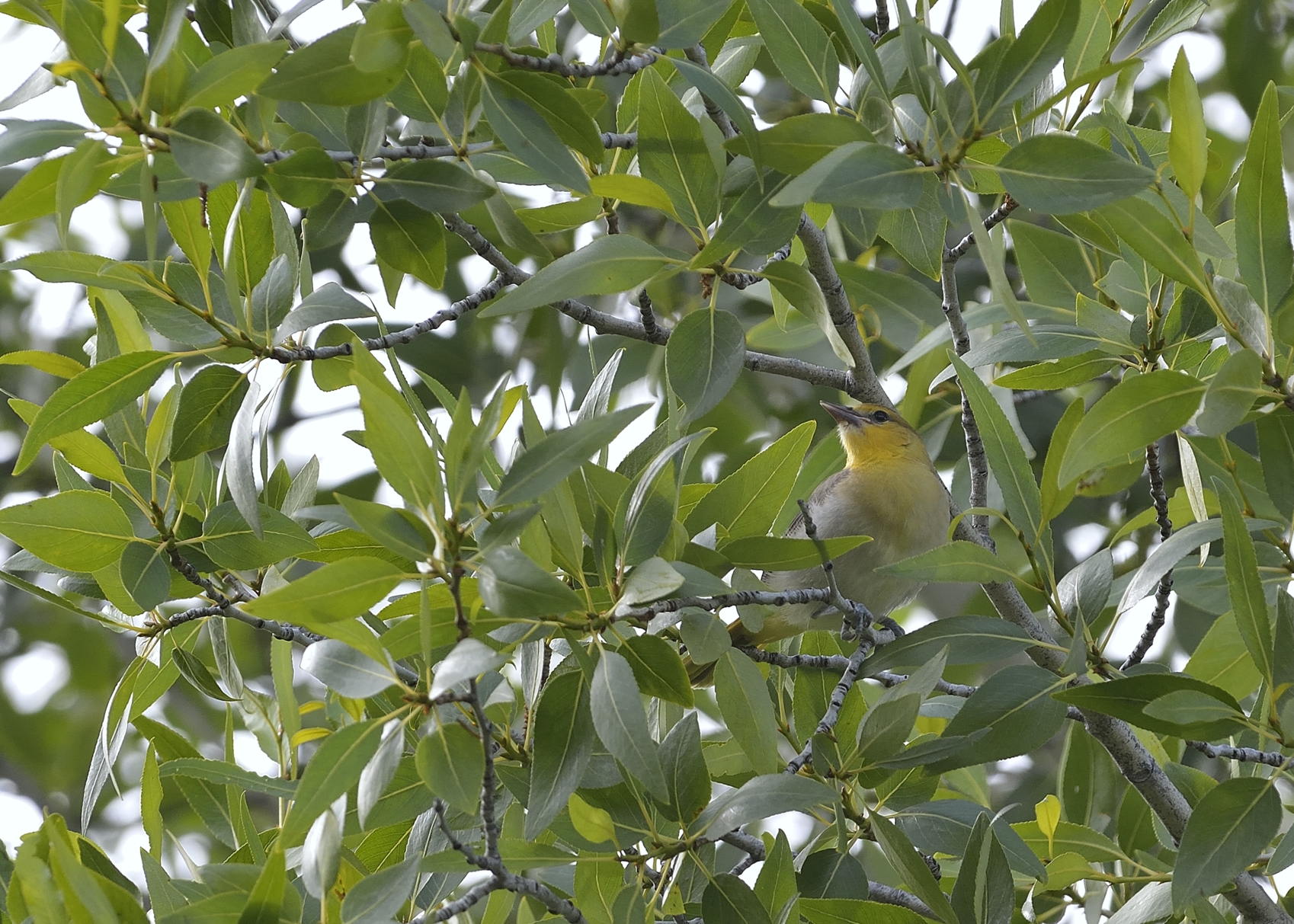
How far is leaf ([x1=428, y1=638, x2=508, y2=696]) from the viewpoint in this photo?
162cm

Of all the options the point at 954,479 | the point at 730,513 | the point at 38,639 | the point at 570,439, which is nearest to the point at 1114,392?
the point at 730,513

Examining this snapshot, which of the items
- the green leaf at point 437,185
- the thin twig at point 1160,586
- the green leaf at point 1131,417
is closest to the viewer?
the green leaf at point 1131,417

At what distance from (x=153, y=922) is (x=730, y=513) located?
4.32ft

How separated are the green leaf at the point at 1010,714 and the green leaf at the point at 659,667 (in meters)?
0.62

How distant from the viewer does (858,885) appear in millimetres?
2455

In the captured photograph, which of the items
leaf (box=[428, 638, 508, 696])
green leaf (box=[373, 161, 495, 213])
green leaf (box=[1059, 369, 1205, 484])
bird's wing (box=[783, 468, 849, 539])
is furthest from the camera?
bird's wing (box=[783, 468, 849, 539])

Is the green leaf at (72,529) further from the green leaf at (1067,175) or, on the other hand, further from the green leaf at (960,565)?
the green leaf at (1067,175)

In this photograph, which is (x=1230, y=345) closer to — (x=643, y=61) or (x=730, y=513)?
(x=730, y=513)

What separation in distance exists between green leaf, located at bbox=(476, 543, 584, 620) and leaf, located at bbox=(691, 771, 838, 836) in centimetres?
59

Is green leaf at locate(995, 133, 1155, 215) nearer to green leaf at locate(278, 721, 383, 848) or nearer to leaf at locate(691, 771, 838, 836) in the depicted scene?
leaf at locate(691, 771, 838, 836)

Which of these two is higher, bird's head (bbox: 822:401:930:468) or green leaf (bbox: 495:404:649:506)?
green leaf (bbox: 495:404:649:506)

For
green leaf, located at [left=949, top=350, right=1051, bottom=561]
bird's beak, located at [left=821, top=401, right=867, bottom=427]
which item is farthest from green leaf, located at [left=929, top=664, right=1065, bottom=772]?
bird's beak, located at [left=821, top=401, right=867, bottom=427]

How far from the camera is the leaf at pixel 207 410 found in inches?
93.2

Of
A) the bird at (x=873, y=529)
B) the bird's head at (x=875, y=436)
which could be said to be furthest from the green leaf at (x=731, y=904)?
the bird's head at (x=875, y=436)
